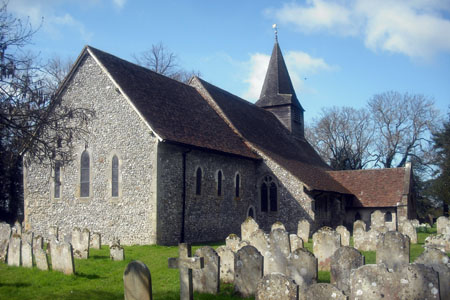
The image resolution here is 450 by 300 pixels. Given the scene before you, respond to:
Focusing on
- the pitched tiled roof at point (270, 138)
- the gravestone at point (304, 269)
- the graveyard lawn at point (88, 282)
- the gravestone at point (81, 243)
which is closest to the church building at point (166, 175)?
the pitched tiled roof at point (270, 138)

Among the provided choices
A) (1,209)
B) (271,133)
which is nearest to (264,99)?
(271,133)

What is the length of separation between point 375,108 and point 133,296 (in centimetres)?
4938

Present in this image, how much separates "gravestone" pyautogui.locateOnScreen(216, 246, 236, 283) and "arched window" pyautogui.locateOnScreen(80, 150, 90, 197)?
10.8 m

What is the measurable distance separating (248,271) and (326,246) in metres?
3.52

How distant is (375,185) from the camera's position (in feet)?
95.0

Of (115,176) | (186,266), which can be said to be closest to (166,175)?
(115,176)

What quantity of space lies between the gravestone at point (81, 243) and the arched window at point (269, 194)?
39.6ft

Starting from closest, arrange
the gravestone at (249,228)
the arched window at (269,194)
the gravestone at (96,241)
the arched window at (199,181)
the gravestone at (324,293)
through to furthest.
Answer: the gravestone at (324,293) → the gravestone at (96,241) → the gravestone at (249,228) → the arched window at (199,181) → the arched window at (269,194)

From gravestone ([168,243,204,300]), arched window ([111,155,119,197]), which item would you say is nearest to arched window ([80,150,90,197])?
arched window ([111,155,119,197])

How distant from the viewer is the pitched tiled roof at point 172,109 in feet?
64.3

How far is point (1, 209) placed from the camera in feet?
94.8

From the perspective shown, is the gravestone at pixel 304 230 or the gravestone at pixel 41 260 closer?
the gravestone at pixel 41 260

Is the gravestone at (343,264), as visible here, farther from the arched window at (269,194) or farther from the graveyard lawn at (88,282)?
the arched window at (269,194)

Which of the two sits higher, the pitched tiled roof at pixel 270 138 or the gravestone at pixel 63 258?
the pitched tiled roof at pixel 270 138
